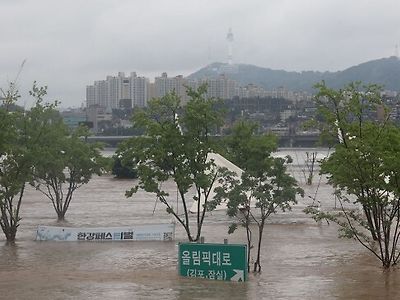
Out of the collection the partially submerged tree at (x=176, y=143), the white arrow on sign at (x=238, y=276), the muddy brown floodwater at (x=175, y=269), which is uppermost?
the partially submerged tree at (x=176, y=143)

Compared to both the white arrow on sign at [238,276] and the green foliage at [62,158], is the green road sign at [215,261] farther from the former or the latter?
the green foliage at [62,158]

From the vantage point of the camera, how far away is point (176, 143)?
21719 millimetres

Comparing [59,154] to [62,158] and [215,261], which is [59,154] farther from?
[215,261]

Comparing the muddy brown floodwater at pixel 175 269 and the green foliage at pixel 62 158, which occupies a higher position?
the green foliage at pixel 62 158

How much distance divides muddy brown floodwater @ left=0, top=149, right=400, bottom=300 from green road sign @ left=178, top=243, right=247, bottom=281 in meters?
0.26

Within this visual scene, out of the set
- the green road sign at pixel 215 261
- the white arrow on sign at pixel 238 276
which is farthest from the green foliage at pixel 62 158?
the white arrow on sign at pixel 238 276

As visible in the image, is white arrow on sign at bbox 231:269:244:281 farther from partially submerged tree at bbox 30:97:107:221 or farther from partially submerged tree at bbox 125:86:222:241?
partially submerged tree at bbox 30:97:107:221

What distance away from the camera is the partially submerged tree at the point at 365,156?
17.9 metres

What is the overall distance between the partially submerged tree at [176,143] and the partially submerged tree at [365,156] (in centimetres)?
369

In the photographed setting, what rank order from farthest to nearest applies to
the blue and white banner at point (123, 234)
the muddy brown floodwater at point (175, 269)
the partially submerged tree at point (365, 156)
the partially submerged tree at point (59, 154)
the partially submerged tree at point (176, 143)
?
the partially submerged tree at point (59, 154)
the blue and white banner at point (123, 234)
the partially submerged tree at point (176, 143)
the partially submerged tree at point (365, 156)
the muddy brown floodwater at point (175, 269)

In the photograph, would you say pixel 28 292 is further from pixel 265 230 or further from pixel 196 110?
pixel 265 230

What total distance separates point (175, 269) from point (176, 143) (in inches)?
167

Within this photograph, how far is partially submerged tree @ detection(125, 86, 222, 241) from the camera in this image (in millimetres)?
21750

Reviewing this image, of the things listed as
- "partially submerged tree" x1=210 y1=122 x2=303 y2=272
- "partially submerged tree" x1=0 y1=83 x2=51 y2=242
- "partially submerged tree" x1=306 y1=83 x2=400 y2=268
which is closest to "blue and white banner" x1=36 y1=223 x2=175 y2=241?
"partially submerged tree" x1=0 y1=83 x2=51 y2=242
